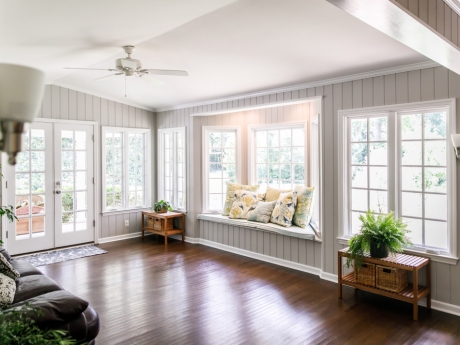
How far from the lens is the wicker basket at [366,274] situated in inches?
140

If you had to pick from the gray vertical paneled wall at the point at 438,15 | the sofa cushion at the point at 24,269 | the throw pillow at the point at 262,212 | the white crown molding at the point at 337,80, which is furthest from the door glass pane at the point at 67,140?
the gray vertical paneled wall at the point at 438,15

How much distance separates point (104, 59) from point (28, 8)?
1845 millimetres

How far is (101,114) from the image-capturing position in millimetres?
6242

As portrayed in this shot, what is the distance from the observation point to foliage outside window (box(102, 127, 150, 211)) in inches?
252

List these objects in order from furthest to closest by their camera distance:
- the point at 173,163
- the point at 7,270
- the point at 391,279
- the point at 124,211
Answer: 1. the point at 173,163
2. the point at 124,211
3. the point at 391,279
4. the point at 7,270

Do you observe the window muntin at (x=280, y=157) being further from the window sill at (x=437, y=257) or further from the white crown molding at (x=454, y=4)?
the white crown molding at (x=454, y=4)

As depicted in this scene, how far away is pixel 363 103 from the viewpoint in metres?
3.95

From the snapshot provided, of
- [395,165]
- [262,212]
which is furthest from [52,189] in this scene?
[395,165]

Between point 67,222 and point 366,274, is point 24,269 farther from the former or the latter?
point 366,274

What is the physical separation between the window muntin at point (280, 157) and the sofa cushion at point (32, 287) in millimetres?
3681

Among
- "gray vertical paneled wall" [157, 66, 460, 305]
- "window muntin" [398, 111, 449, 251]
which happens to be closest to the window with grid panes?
"gray vertical paneled wall" [157, 66, 460, 305]

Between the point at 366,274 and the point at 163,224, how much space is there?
147 inches

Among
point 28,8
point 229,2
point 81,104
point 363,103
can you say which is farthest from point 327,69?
→ point 81,104

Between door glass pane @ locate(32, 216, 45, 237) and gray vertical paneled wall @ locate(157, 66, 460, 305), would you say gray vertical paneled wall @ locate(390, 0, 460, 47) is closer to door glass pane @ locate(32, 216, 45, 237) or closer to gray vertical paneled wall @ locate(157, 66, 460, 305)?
gray vertical paneled wall @ locate(157, 66, 460, 305)
